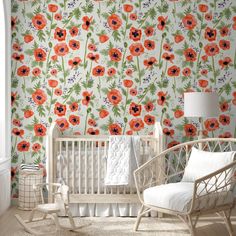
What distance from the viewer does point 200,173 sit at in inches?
144

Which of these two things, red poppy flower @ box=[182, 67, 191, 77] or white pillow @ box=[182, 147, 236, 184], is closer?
white pillow @ box=[182, 147, 236, 184]

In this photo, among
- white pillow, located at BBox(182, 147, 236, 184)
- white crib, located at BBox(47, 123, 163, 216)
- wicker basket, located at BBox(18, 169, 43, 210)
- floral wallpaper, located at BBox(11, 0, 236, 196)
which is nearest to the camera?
white pillow, located at BBox(182, 147, 236, 184)

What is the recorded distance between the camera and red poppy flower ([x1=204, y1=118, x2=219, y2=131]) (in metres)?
4.75

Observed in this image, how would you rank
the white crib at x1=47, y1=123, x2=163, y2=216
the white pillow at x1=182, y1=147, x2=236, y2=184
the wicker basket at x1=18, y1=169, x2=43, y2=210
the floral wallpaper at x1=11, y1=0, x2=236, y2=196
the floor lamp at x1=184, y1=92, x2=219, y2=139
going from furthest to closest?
the floral wallpaper at x1=11, y1=0, x2=236, y2=196, the wicker basket at x1=18, y1=169, x2=43, y2=210, the white crib at x1=47, y1=123, x2=163, y2=216, the floor lamp at x1=184, y1=92, x2=219, y2=139, the white pillow at x1=182, y1=147, x2=236, y2=184

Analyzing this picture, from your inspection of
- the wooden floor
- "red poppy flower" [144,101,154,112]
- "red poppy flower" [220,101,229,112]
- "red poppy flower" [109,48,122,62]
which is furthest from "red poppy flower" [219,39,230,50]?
the wooden floor

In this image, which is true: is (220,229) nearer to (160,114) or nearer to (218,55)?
(160,114)

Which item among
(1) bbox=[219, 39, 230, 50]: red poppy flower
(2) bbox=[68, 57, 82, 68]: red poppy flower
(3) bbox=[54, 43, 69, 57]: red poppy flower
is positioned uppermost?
(1) bbox=[219, 39, 230, 50]: red poppy flower

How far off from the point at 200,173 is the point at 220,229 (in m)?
0.54

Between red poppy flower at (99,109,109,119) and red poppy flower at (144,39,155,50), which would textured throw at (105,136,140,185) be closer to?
red poppy flower at (99,109,109,119)

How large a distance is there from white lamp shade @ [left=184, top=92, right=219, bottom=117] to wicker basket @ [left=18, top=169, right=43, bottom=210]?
1.63 meters

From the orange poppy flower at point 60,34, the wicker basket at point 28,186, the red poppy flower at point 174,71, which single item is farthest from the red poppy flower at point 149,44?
the wicker basket at point 28,186

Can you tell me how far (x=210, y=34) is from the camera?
4727 millimetres

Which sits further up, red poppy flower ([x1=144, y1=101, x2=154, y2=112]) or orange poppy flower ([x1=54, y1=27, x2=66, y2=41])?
orange poppy flower ([x1=54, y1=27, x2=66, y2=41])

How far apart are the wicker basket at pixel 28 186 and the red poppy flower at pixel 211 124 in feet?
5.96
